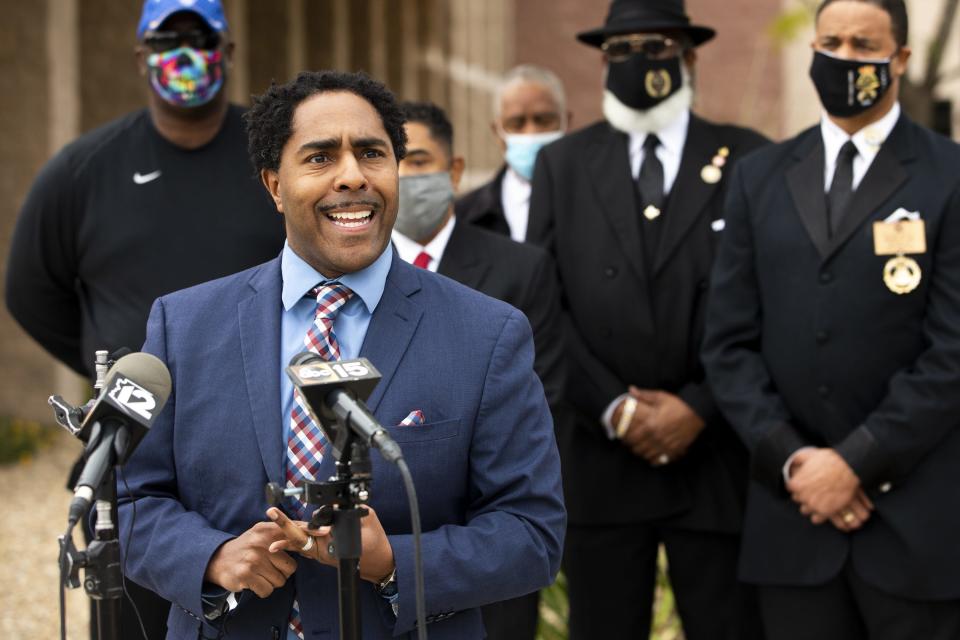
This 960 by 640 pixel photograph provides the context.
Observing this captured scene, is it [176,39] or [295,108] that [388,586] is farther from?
[176,39]

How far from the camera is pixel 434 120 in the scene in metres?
4.92

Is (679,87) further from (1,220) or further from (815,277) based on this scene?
(1,220)

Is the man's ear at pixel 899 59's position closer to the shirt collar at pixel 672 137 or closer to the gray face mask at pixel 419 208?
the shirt collar at pixel 672 137

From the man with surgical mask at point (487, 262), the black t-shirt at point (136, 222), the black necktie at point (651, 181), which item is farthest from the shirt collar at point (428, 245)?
the black necktie at point (651, 181)

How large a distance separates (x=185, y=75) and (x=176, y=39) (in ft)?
0.40

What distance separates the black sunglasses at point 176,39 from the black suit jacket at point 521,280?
1036 millimetres

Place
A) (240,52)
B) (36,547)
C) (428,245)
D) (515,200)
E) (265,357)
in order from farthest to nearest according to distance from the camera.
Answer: (240,52), (36,547), (515,200), (428,245), (265,357)

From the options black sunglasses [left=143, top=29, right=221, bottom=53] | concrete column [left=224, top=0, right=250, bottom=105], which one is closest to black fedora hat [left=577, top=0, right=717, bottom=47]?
black sunglasses [left=143, top=29, right=221, bottom=53]

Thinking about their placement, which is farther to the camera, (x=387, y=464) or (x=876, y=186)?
(x=876, y=186)

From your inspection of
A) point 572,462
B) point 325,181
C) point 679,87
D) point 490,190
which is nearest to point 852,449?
point 572,462

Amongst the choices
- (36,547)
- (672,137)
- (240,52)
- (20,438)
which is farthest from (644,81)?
(240,52)

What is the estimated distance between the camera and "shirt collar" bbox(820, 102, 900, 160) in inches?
169

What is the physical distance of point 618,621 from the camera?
484cm

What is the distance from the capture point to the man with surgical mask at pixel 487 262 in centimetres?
442
